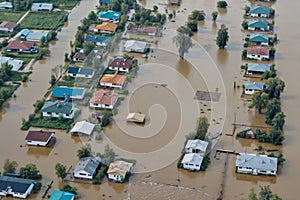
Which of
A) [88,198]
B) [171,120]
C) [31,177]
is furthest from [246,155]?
[31,177]

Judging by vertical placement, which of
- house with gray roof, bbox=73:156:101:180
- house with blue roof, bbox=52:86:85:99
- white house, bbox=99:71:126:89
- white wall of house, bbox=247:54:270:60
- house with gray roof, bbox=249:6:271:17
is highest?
house with gray roof, bbox=249:6:271:17

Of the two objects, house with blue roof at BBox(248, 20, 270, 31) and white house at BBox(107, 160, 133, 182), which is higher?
house with blue roof at BBox(248, 20, 270, 31)

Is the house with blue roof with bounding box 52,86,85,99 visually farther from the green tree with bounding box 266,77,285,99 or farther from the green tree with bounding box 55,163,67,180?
the green tree with bounding box 266,77,285,99

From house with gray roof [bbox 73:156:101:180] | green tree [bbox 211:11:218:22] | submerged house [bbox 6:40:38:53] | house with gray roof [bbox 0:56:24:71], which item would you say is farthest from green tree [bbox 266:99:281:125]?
submerged house [bbox 6:40:38:53]

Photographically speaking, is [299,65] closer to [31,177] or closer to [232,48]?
[232,48]

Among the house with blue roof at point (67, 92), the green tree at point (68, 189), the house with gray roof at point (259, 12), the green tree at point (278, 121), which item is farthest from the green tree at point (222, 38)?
the green tree at point (68, 189)

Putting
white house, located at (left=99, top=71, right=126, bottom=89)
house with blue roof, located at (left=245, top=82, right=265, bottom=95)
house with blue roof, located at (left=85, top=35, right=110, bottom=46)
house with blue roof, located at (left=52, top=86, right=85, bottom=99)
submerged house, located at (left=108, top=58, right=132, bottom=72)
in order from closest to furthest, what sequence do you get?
house with blue roof, located at (left=52, top=86, right=85, bottom=99) < house with blue roof, located at (left=245, top=82, right=265, bottom=95) < white house, located at (left=99, top=71, right=126, bottom=89) < submerged house, located at (left=108, top=58, right=132, bottom=72) < house with blue roof, located at (left=85, top=35, right=110, bottom=46)
